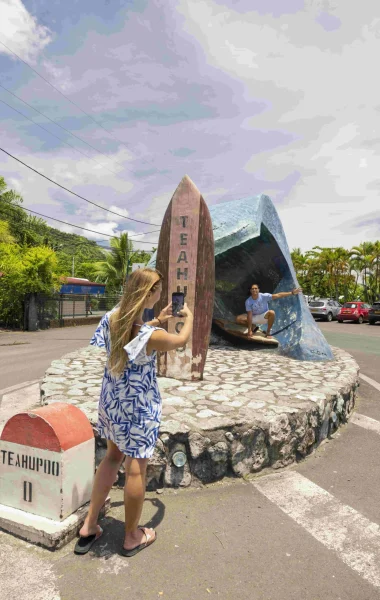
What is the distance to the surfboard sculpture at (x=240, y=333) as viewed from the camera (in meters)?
8.14

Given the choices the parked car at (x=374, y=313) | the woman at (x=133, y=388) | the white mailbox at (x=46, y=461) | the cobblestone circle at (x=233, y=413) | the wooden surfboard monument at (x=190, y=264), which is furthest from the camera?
the parked car at (x=374, y=313)

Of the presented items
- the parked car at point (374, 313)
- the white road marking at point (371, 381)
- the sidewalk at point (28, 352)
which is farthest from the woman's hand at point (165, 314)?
the parked car at point (374, 313)

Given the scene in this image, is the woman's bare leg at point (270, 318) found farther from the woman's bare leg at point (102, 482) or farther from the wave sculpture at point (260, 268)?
the woman's bare leg at point (102, 482)

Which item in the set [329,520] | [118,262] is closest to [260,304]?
[329,520]

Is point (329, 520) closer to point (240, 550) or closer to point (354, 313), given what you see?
point (240, 550)

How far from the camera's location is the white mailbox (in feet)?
8.02

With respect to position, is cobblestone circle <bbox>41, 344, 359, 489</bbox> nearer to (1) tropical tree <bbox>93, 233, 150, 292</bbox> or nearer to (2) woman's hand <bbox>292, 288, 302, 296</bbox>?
(2) woman's hand <bbox>292, 288, 302, 296</bbox>

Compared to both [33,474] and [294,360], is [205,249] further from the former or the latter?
[33,474]

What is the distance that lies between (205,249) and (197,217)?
1.46ft

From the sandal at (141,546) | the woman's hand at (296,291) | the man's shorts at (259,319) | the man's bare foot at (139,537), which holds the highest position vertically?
the woman's hand at (296,291)

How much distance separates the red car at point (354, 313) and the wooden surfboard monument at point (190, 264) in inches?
780

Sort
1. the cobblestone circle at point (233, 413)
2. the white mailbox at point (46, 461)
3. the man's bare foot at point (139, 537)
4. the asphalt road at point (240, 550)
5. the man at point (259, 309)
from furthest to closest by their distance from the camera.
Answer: the man at point (259, 309), the cobblestone circle at point (233, 413), the white mailbox at point (46, 461), the man's bare foot at point (139, 537), the asphalt road at point (240, 550)

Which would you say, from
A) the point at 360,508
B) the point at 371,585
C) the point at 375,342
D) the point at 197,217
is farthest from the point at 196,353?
the point at 375,342

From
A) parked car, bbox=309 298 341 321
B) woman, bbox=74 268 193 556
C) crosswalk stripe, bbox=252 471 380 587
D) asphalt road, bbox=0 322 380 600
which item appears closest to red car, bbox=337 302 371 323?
parked car, bbox=309 298 341 321
